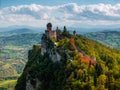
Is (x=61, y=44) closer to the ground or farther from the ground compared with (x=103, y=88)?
farther from the ground

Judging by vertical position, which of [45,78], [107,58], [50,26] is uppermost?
[50,26]

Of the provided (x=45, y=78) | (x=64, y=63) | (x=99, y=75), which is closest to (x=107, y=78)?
(x=99, y=75)

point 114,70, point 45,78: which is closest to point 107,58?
point 114,70

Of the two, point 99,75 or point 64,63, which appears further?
point 64,63

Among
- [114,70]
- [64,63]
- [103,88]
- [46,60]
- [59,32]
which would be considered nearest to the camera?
[103,88]

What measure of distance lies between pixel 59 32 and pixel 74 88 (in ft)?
169

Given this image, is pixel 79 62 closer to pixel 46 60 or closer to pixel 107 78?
pixel 107 78

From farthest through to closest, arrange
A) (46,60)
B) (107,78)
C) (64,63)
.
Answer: (46,60)
(64,63)
(107,78)

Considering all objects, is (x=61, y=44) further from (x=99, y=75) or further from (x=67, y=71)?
(x=99, y=75)

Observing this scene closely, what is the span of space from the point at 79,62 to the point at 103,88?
13.4 metres

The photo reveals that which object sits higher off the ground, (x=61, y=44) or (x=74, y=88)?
(x=61, y=44)

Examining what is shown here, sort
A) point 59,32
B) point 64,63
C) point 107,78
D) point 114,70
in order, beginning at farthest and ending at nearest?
point 59,32
point 64,63
point 114,70
point 107,78

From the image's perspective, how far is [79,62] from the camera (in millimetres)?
94000

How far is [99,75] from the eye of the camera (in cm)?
8850
